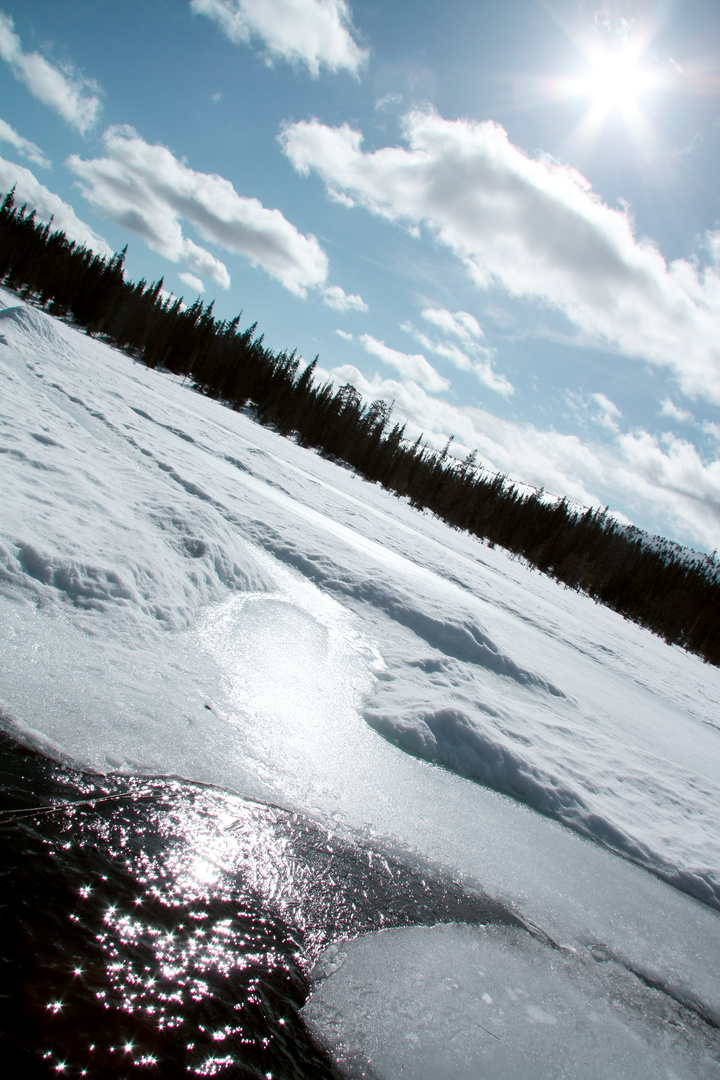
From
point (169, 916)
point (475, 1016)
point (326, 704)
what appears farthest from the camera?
point (326, 704)

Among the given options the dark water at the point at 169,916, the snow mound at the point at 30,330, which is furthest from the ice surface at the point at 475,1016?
the snow mound at the point at 30,330

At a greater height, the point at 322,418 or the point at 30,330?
the point at 322,418

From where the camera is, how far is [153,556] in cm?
365

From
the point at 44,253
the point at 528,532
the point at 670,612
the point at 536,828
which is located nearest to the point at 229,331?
the point at 44,253

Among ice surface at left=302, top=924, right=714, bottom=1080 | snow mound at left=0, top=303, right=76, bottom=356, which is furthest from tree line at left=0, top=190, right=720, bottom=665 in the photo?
ice surface at left=302, top=924, right=714, bottom=1080

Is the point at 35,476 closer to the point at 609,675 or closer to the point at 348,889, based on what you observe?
the point at 348,889

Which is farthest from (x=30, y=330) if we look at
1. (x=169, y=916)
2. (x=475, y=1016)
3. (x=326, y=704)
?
(x=475, y=1016)

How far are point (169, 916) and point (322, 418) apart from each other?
51.7 m

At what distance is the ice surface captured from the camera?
4.97 ft

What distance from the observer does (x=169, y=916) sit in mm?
1581

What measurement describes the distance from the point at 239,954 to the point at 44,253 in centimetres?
6918

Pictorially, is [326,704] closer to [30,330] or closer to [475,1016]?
[475,1016]

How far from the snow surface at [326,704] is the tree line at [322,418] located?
39.1 meters

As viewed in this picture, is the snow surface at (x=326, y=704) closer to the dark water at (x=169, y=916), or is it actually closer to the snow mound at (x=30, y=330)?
the dark water at (x=169, y=916)
